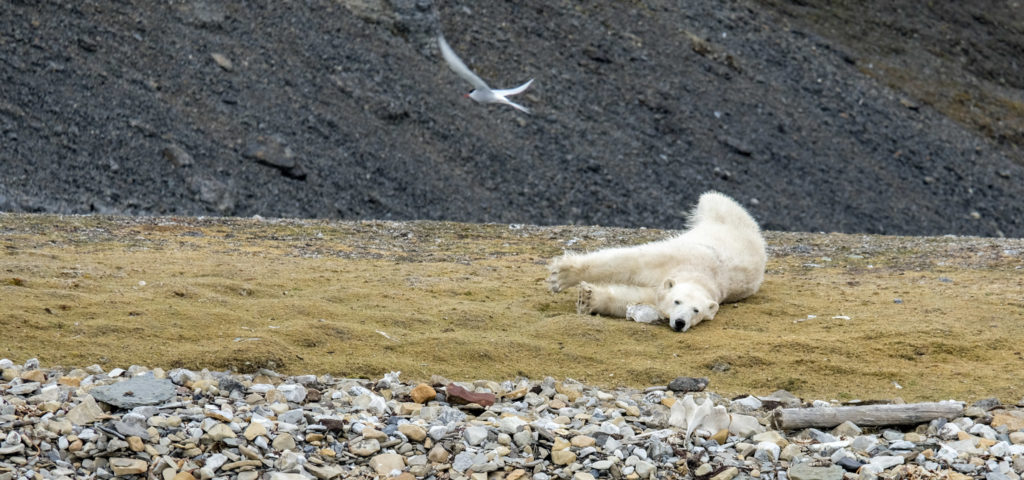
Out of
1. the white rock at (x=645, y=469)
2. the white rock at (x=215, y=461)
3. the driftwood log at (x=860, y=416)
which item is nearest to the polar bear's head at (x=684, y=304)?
the driftwood log at (x=860, y=416)

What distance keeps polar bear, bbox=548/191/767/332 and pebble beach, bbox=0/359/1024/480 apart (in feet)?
5.90

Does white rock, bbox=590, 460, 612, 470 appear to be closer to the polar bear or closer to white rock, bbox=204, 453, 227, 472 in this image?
white rock, bbox=204, 453, 227, 472

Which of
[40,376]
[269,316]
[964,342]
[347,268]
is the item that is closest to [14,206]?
[347,268]

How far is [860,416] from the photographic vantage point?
4.57 meters

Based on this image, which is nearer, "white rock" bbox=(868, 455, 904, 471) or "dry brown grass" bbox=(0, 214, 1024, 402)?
"white rock" bbox=(868, 455, 904, 471)

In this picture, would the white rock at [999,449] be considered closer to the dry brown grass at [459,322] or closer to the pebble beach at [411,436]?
the pebble beach at [411,436]

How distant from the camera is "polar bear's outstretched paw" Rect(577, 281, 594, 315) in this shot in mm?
6602

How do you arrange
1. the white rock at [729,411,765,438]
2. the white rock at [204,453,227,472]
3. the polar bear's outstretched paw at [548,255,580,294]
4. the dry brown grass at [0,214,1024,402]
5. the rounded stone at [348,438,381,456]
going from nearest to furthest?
the white rock at [204,453,227,472] < the rounded stone at [348,438,381,456] < the white rock at [729,411,765,438] < the dry brown grass at [0,214,1024,402] < the polar bear's outstretched paw at [548,255,580,294]

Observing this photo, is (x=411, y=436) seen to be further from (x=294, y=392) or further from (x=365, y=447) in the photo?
(x=294, y=392)

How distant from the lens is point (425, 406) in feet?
15.1

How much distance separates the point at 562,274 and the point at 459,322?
1059mm

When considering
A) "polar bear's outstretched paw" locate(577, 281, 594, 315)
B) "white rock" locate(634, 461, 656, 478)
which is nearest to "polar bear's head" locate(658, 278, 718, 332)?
"polar bear's outstretched paw" locate(577, 281, 594, 315)

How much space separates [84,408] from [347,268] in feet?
13.5

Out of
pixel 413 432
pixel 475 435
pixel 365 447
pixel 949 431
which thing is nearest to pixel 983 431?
pixel 949 431
